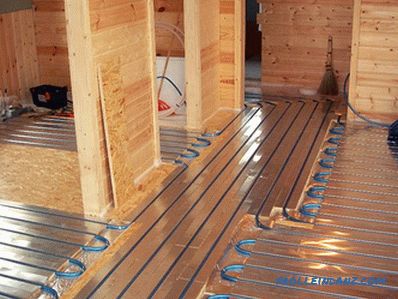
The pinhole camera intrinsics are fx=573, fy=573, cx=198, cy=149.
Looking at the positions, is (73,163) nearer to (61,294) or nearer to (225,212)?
(225,212)

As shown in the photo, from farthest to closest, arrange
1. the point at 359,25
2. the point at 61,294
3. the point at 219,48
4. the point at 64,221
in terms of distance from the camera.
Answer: the point at 219,48 → the point at 359,25 → the point at 64,221 → the point at 61,294

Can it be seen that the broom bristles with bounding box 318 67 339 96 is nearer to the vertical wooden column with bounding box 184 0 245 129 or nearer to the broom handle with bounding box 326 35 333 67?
the broom handle with bounding box 326 35 333 67

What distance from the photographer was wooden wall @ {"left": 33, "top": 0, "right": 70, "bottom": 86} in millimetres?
7637

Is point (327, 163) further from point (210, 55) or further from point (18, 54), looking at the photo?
point (18, 54)

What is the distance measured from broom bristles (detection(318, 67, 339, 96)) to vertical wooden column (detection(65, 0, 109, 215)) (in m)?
4.27

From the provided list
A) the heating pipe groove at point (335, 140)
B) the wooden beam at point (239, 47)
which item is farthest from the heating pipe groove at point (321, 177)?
the wooden beam at point (239, 47)

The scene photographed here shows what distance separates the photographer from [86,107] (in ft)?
13.5

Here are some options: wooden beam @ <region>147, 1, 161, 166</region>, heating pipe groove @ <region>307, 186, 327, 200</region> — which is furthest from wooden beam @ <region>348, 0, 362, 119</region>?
wooden beam @ <region>147, 1, 161, 166</region>

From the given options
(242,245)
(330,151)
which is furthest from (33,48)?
(242,245)

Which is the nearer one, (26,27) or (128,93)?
(128,93)

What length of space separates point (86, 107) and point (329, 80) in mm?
4461

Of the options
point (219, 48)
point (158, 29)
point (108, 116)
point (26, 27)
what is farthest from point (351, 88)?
point (26, 27)

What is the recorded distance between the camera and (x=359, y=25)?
20.7 feet

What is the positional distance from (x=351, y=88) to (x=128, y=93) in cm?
297
